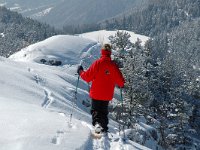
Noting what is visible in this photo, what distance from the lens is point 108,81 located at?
13023 millimetres

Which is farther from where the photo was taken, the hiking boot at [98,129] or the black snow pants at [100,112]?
the black snow pants at [100,112]

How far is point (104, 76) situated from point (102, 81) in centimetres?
18

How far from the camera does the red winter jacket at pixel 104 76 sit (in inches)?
505

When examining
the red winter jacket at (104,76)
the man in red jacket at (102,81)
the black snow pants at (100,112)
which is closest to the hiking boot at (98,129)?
the man in red jacket at (102,81)

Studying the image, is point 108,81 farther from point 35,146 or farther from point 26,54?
point 26,54

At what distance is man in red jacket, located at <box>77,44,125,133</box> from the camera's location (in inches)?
505

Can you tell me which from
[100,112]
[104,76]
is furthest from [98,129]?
[104,76]

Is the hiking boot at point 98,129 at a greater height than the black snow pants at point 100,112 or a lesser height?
lesser

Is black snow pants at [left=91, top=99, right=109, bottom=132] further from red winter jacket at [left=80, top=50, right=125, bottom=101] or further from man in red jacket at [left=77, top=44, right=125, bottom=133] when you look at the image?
red winter jacket at [left=80, top=50, right=125, bottom=101]

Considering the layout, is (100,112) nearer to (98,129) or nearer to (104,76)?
(98,129)

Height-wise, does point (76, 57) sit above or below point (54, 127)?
below

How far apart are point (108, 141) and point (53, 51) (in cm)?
8036

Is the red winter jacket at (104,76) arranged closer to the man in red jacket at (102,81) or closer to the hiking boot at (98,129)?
the man in red jacket at (102,81)

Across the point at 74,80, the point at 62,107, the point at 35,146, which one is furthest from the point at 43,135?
the point at 74,80
